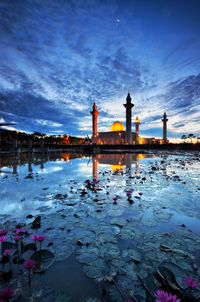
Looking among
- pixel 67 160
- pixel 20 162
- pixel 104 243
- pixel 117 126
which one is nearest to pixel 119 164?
pixel 67 160

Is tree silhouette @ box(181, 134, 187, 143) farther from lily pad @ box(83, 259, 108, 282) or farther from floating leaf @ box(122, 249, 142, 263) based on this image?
lily pad @ box(83, 259, 108, 282)

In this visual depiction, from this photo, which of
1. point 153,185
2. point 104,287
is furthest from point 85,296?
point 153,185

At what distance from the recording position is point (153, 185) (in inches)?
277

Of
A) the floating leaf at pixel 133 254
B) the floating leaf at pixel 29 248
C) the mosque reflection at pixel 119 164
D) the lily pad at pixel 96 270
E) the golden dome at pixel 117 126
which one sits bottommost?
the lily pad at pixel 96 270

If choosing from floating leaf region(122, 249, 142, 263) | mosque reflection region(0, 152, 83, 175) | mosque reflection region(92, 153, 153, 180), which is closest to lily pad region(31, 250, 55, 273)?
floating leaf region(122, 249, 142, 263)

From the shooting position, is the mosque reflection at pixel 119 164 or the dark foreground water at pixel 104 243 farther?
the mosque reflection at pixel 119 164

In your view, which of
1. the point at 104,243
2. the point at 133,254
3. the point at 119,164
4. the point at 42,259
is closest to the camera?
the point at 42,259

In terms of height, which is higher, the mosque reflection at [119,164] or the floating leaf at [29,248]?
the mosque reflection at [119,164]

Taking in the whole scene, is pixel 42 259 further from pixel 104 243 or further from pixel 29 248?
pixel 104 243

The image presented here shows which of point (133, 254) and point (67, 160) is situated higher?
point (67, 160)

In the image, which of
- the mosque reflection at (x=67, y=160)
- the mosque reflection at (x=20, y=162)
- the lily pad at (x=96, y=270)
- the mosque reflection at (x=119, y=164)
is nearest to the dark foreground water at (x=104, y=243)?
the lily pad at (x=96, y=270)

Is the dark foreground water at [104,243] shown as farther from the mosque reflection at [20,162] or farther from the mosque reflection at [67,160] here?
the mosque reflection at [20,162]

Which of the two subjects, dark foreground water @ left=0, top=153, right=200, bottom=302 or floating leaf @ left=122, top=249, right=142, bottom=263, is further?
floating leaf @ left=122, top=249, right=142, bottom=263

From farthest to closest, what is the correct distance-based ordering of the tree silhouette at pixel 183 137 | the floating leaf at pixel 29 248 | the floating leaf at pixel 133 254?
the tree silhouette at pixel 183 137
the floating leaf at pixel 29 248
the floating leaf at pixel 133 254
